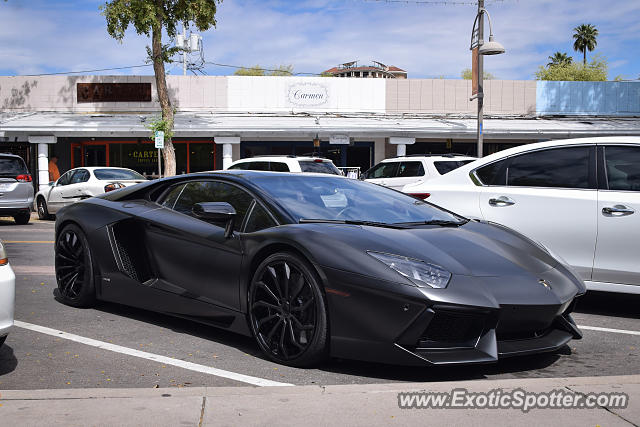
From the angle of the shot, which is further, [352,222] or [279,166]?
[279,166]

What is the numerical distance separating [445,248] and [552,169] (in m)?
2.39

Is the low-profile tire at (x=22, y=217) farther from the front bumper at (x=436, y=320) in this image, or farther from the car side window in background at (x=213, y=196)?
the front bumper at (x=436, y=320)

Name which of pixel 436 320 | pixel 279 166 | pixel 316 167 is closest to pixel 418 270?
pixel 436 320

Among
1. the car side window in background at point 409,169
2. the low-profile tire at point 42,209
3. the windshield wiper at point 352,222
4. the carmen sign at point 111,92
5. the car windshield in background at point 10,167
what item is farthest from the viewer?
the carmen sign at point 111,92

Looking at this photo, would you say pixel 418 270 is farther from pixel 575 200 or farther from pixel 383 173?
pixel 383 173

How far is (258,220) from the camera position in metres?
4.50

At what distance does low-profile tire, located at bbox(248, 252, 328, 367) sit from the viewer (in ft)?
12.9

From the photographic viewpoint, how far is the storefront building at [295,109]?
29.0 metres

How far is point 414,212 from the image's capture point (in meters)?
4.95

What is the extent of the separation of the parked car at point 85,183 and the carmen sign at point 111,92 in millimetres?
11932

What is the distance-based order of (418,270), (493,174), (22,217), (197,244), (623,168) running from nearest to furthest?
(418,270), (197,244), (623,168), (493,174), (22,217)

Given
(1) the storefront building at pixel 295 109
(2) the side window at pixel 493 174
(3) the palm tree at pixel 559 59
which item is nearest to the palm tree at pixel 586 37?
(3) the palm tree at pixel 559 59

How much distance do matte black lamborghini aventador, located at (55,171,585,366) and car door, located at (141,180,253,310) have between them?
0.01m

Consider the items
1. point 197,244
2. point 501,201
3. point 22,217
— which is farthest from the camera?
point 22,217
